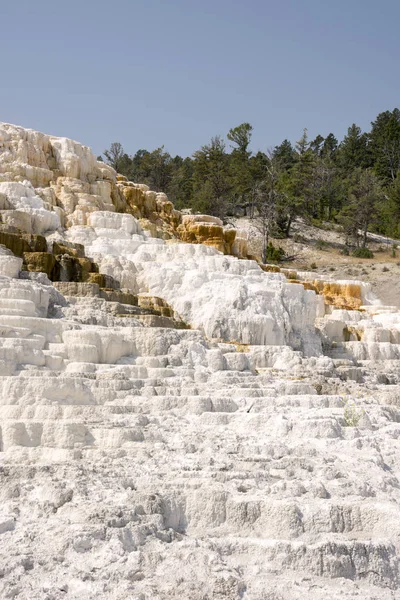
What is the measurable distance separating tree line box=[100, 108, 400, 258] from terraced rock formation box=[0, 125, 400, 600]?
1609 cm

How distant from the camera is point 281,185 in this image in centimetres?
3338

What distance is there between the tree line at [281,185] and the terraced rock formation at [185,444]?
16095 mm

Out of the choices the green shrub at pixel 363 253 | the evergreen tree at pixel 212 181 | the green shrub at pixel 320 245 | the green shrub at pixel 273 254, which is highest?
the evergreen tree at pixel 212 181

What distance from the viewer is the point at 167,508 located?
5391 mm

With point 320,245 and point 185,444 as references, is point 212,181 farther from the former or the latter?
point 185,444

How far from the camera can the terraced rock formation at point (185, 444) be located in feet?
15.4

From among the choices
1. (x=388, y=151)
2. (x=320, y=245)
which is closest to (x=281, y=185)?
(x=320, y=245)

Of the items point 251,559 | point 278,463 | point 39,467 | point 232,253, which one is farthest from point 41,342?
point 232,253

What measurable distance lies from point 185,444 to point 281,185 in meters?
28.1

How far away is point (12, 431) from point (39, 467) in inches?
29.6

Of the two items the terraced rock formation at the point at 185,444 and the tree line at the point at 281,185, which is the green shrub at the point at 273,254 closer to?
the tree line at the point at 281,185

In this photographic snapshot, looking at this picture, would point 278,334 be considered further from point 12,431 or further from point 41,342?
point 12,431

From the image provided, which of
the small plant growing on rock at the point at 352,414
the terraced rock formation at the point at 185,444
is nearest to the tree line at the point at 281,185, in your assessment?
the terraced rock formation at the point at 185,444

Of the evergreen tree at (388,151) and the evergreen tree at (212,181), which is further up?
the evergreen tree at (388,151)
